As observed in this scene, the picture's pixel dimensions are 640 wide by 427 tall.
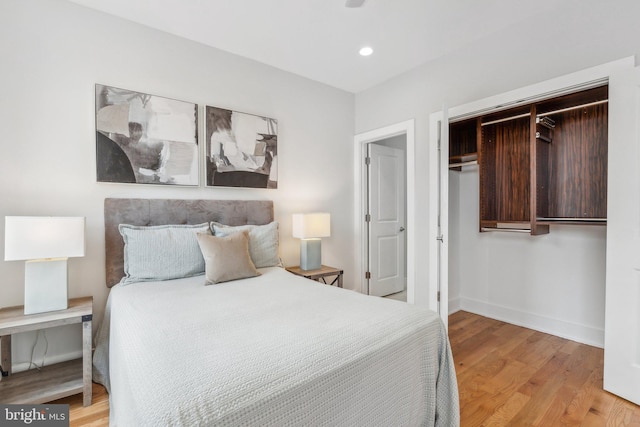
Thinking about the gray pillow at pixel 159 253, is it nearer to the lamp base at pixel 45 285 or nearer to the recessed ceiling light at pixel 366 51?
the lamp base at pixel 45 285

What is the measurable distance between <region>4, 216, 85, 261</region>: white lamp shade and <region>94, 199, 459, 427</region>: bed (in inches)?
16.5

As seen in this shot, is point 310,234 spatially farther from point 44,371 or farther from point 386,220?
point 44,371

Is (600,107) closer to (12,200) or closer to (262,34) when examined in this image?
(262,34)

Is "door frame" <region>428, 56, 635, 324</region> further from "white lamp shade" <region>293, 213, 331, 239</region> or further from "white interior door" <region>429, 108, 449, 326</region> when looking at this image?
"white lamp shade" <region>293, 213, 331, 239</region>

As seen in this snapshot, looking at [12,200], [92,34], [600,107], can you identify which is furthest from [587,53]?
[12,200]

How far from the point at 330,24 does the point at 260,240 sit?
6.19 feet

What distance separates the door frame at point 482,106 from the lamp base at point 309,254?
45.2 inches

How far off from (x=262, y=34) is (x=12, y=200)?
220cm

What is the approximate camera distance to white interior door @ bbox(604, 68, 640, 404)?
6.16ft

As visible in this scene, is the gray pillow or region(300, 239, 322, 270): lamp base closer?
the gray pillow

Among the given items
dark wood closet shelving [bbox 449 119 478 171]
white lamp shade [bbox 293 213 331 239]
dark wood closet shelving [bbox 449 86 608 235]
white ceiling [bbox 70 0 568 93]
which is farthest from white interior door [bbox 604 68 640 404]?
white lamp shade [bbox 293 213 331 239]

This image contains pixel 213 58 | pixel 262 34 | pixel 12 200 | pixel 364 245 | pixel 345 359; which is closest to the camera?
pixel 345 359

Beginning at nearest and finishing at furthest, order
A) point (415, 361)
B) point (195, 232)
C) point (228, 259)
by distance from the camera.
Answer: point (415, 361) < point (228, 259) < point (195, 232)

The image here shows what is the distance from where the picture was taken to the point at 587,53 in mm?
2113
